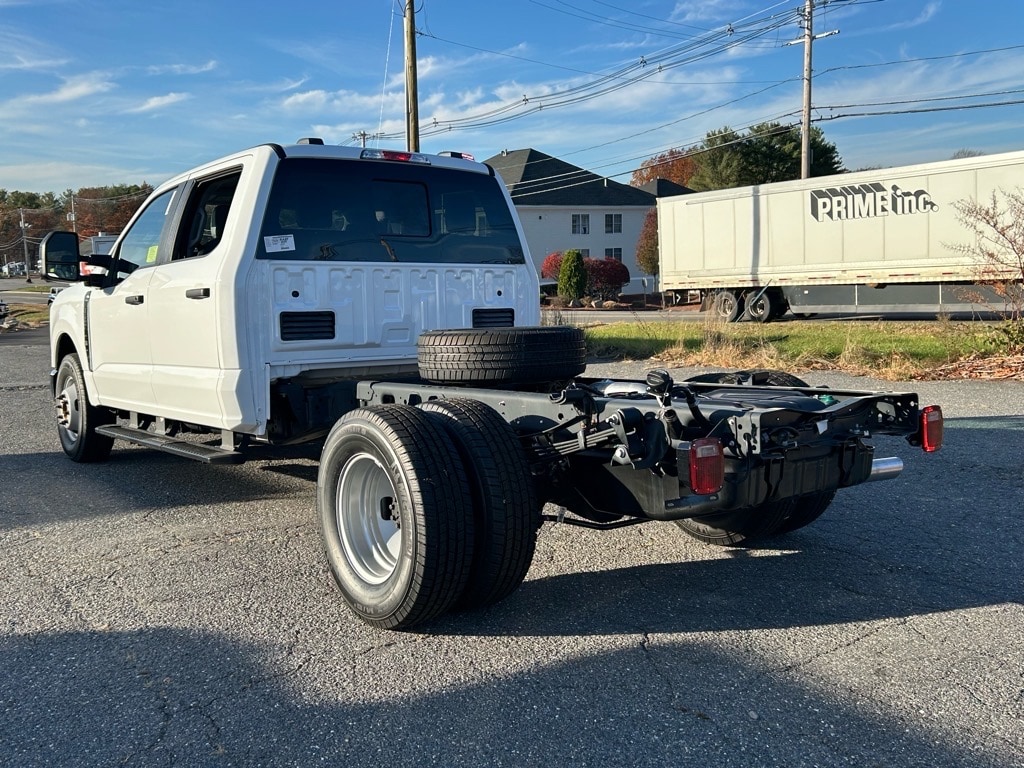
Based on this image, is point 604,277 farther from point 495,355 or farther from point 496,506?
point 496,506

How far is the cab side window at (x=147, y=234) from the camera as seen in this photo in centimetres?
627

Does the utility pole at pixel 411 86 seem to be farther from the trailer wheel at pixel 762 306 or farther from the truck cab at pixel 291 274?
the truck cab at pixel 291 274

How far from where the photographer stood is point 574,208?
54.3 meters

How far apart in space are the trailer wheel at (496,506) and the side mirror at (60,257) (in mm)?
4184

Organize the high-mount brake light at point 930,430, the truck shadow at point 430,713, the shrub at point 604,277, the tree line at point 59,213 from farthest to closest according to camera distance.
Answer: the tree line at point 59,213 < the shrub at point 604,277 < the high-mount brake light at point 930,430 < the truck shadow at point 430,713

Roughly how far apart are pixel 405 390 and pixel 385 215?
1631 millimetres

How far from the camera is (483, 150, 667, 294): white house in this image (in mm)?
54031

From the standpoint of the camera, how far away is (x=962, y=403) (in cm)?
912

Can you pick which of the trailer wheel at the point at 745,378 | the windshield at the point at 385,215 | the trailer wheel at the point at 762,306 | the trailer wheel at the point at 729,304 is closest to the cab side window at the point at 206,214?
the windshield at the point at 385,215

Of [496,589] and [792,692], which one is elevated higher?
[496,589]

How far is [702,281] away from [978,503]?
21.0 m

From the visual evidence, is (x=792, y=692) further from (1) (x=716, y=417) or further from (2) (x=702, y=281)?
(2) (x=702, y=281)

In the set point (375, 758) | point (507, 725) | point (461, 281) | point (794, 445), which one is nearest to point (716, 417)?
point (794, 445)

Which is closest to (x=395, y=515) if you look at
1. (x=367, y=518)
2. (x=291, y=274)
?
(x=367, y=518)
